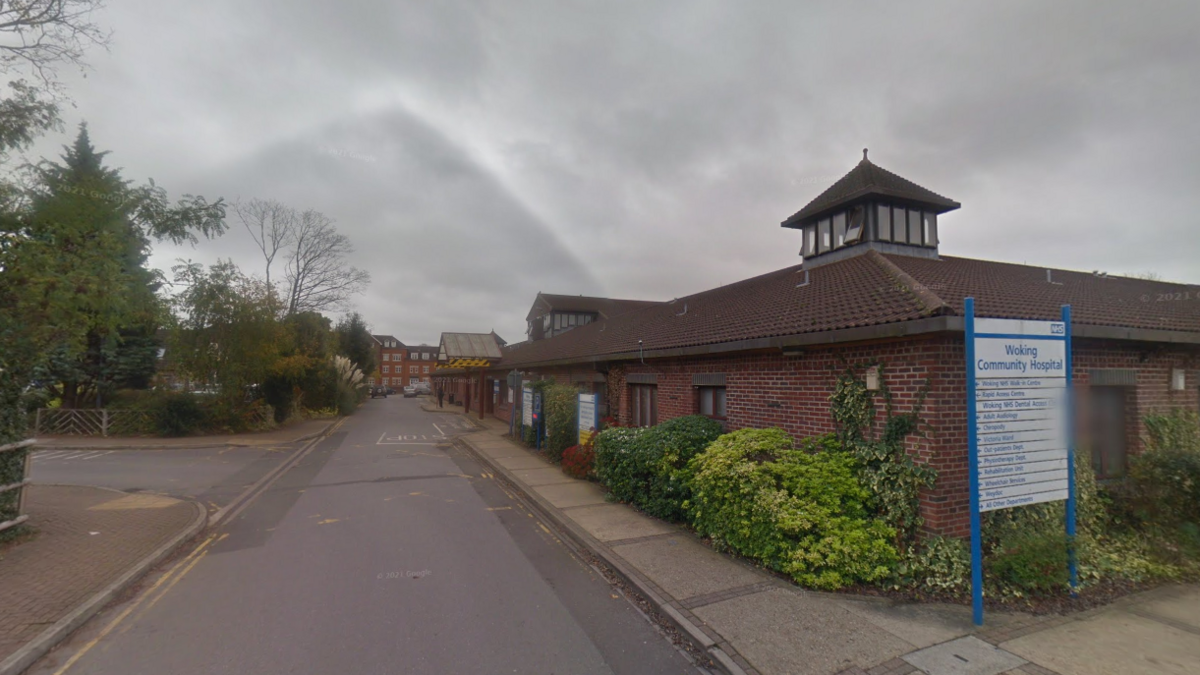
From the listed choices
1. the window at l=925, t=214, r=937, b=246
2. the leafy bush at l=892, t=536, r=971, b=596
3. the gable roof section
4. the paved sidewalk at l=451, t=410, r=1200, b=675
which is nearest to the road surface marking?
the paved sidewalk at l=451, t=410, r=1200, b=675

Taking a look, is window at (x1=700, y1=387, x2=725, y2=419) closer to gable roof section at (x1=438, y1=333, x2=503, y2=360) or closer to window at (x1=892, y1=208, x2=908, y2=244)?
window at (x1=892, y1=208, x2=908, y2=244)

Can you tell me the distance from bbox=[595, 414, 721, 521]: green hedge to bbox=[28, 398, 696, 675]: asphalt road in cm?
166

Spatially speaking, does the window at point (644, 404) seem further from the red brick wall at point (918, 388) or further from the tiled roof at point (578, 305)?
the tiled roof at point (578, 305)

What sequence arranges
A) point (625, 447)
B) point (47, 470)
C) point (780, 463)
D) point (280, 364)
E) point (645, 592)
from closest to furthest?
1. point (645, 592)
2. point (780, 463)
3. point (625, 447)
4. point (47, 470)
5. point (280, 364)

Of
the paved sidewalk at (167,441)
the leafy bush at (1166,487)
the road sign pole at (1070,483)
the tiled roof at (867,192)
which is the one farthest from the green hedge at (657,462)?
the paved sidewalk at (167,441)

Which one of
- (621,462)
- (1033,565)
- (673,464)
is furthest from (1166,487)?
(621,462)

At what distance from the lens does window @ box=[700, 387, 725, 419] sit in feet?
32.7

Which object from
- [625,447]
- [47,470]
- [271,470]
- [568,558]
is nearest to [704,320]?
[625,447]

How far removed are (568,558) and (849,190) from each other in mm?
10784

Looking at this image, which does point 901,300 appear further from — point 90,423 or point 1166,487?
point 90,423

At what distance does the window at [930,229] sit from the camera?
523 inches

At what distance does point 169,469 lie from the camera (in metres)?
13.8

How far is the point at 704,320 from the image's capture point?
12516 mm

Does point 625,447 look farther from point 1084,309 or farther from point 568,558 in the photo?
point 1084,309
